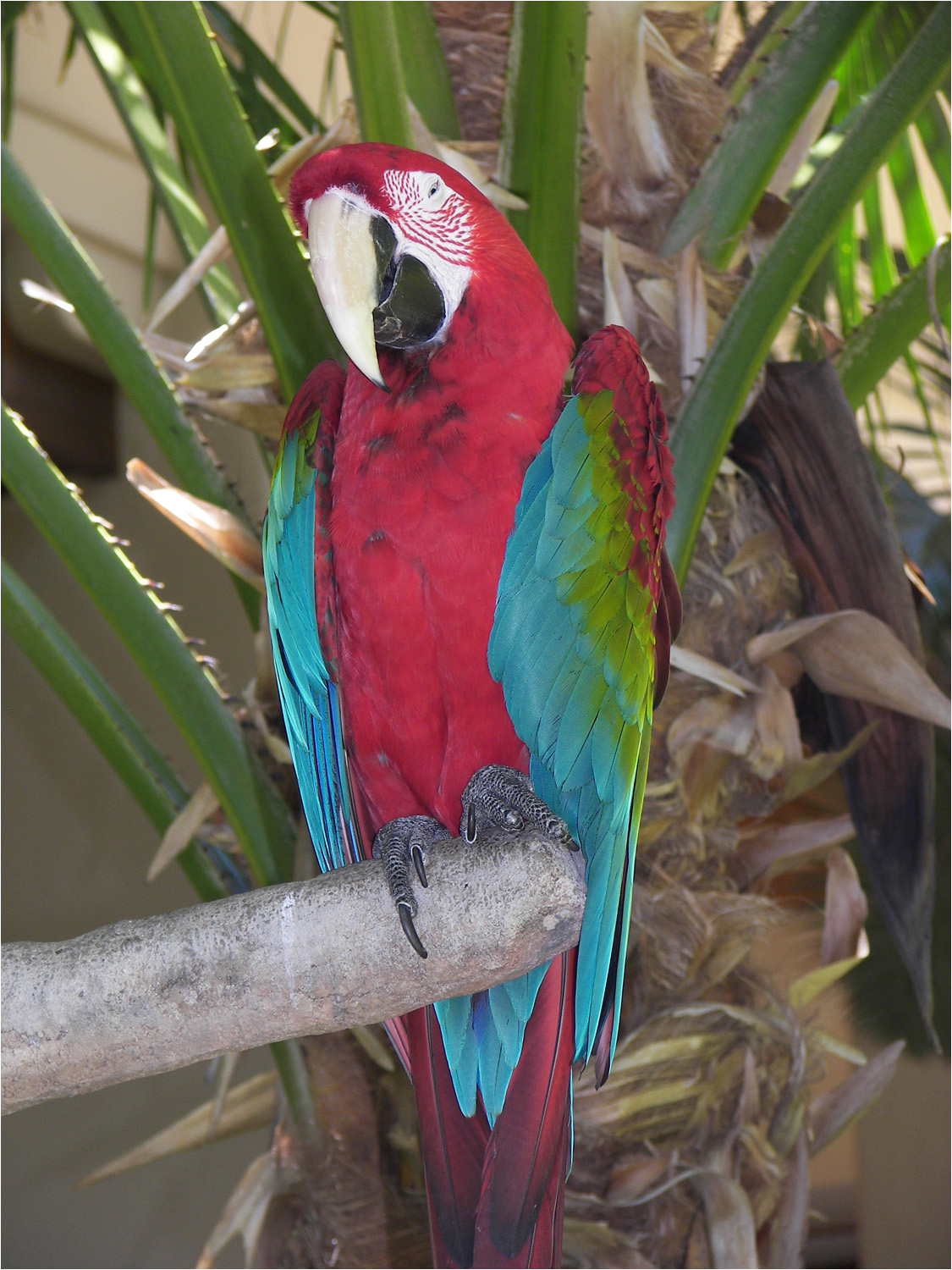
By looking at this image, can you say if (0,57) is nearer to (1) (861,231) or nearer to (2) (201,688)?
(2) (201,688)

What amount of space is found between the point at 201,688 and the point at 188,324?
1.37 metres

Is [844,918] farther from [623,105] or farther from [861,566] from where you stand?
[623,105]

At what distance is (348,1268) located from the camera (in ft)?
2.78

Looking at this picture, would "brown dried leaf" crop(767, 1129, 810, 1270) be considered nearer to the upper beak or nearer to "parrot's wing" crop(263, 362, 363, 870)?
"parrot's wing" crop(263, 362, 363, 870)

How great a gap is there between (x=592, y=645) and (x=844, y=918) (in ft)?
1.54

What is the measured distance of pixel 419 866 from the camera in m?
0.60

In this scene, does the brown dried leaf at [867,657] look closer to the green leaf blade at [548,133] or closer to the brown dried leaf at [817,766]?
the brown dried leaf at [817,766]

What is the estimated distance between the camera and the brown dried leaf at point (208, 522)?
860 mm

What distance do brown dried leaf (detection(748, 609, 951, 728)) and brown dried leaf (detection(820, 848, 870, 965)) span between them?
0.17 meters

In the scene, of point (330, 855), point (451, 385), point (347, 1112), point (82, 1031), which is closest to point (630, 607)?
point (451, 385)

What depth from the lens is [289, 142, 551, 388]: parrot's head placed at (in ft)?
2.00

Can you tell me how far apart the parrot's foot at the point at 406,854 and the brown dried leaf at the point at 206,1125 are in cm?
40

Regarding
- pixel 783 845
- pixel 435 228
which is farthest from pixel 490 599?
pixel 783 845

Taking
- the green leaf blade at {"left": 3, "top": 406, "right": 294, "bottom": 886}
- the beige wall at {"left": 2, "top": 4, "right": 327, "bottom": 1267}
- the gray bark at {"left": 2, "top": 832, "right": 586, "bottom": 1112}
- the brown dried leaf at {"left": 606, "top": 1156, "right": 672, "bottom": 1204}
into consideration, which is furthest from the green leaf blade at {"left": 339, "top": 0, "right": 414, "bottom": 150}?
the beige wall at {"left": 2, "top": 4, "right": 327, "bottom": 1267}
